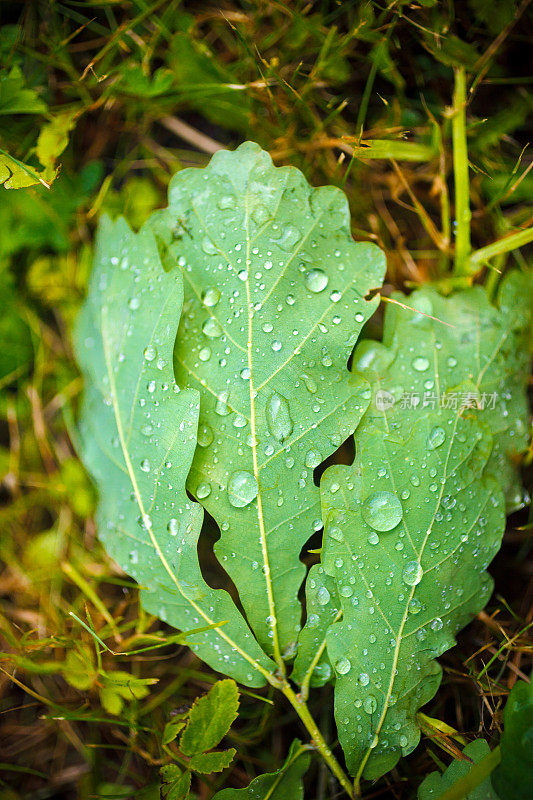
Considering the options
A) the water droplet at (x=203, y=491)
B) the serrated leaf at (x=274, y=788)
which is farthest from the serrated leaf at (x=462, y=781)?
the water droplet at (x=203, y=491)

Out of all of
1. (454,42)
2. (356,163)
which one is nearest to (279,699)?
(356,163)

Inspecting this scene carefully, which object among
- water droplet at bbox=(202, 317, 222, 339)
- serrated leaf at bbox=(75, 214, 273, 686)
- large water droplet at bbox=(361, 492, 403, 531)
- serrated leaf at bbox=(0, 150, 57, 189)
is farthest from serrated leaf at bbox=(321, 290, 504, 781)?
serrated leaf at bbox=(0, 150, 57, 189)

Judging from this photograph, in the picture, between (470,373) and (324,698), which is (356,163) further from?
(324,698)

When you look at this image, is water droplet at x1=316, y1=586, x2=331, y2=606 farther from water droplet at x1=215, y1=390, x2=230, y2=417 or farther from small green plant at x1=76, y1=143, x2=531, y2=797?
water droplet at x1=215, y1=390, x2=230, y2=417

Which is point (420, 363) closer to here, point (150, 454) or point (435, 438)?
point (435, 438)

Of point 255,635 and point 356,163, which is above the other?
point 356,163

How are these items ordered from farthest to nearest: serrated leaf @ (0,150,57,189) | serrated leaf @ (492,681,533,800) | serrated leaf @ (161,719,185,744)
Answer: serrated leaf @ (0,150,57,189)
serrated leaf @ (161,719,185,744)
serrated leaf @ (492,681,533,800)

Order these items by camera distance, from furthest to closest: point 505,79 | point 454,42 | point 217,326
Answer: point 505,79 < point 454,42 < point 217,326
